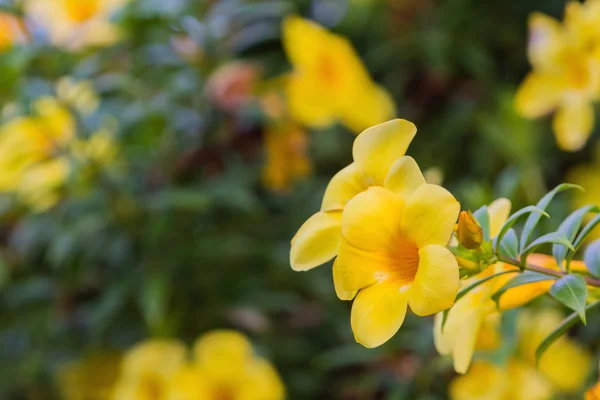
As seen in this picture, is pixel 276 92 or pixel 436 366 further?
pixel 276 92

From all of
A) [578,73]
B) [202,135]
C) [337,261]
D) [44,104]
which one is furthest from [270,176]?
[337,261]

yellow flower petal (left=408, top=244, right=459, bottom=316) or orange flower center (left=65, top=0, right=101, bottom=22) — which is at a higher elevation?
yellow flower petal (left=408, top=244, right=459, bottom=316)

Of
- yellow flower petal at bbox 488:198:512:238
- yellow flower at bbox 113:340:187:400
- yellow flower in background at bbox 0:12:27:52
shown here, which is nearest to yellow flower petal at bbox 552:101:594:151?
yellow flower petal at bbox 488:198:512:238

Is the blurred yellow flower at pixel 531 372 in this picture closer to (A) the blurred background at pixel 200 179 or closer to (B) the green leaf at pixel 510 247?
(A) the blurred background at pixel 200 179

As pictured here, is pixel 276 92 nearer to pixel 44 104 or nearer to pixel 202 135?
pixel 202 135

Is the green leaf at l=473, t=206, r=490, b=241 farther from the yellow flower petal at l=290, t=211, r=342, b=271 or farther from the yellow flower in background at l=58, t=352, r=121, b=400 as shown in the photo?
the yellow flower in background at l=58, t=352, r=121, b=400

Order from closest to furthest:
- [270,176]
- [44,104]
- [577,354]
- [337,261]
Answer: [337,261] < [577,354] < [44,104] < [270,176]
